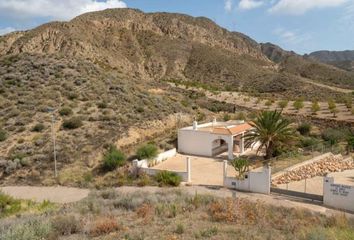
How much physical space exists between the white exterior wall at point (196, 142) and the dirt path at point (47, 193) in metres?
9.98

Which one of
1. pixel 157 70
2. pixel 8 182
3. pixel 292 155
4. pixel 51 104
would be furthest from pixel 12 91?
pixel 157 70

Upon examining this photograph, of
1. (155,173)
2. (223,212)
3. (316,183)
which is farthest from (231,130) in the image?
(223,212)

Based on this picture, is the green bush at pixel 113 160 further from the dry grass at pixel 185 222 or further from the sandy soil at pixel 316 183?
the dry grass at pixel 185 222

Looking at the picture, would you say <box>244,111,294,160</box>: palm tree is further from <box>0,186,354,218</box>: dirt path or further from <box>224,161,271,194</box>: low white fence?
<box>0,186,354,218</box>: dirt path

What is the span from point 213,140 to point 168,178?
729cm

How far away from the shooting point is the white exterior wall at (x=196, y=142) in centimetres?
2862

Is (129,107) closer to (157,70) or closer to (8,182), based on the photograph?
(8,182)

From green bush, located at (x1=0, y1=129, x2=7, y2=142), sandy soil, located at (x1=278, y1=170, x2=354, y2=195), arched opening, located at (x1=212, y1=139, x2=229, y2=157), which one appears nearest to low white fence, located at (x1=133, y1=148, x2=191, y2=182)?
arched opening, located at (x1=212, y1=139, x2=229, y2=157)

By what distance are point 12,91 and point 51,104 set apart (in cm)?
645

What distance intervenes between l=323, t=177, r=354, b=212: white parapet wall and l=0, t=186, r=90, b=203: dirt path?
12.1 meters

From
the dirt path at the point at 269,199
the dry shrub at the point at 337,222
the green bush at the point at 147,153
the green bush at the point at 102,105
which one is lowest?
the dirt path at the point at 269,199

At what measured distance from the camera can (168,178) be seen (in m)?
22.3

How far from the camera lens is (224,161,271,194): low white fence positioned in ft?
66.6

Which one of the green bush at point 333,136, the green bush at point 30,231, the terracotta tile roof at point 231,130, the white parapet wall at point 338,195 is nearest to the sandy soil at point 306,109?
the green bush at point 333,136
